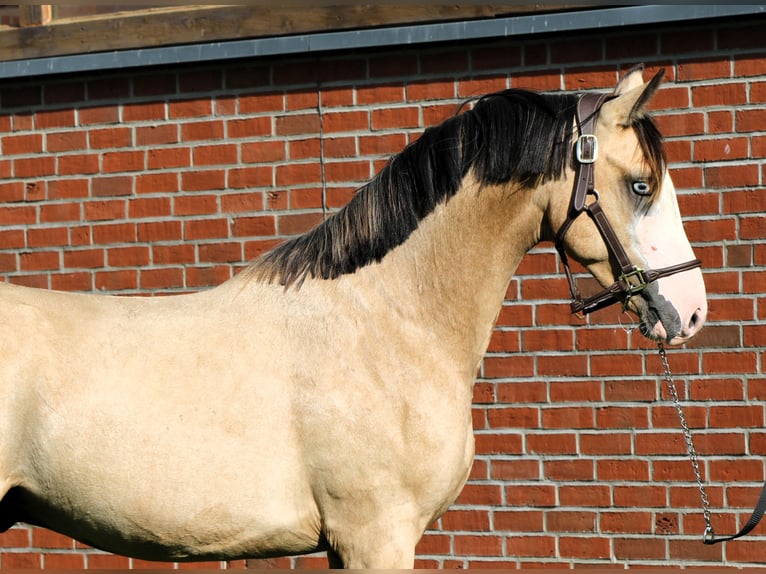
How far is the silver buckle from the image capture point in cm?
272

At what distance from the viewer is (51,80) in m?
4.97

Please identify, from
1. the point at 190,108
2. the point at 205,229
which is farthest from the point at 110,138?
the point at 205,229

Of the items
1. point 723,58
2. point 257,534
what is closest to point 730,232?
point 723,58

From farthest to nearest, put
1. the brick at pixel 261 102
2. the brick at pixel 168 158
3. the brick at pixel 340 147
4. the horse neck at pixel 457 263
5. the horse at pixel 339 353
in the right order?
1. the brick at pixel 168 158
2. the brick at pixel 261 102
3. the brick at pixel 340 147
4. the horse neck at pixel 457 263
5. the horse at pixel 339 353

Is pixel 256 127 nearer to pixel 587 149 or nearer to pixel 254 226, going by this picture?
pixel 254 226

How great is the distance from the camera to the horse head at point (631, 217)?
268 centimetres

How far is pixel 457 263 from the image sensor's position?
2848 millimetres

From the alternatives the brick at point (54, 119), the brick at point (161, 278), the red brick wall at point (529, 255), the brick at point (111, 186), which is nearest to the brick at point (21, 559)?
the red brick wall at point (529, 255)

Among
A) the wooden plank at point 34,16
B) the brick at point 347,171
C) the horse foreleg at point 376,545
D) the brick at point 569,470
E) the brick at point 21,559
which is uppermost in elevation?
the wooden plank at point 34,16

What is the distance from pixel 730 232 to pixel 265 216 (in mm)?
2194

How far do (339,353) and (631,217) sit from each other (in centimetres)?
96

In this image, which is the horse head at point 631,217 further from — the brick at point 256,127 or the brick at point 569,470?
the brick at point 256,127

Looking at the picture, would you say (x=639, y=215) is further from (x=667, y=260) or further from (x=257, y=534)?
(x=257, y=534)

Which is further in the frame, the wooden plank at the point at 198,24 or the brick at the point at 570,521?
the wooden plank at the point at 198,24
